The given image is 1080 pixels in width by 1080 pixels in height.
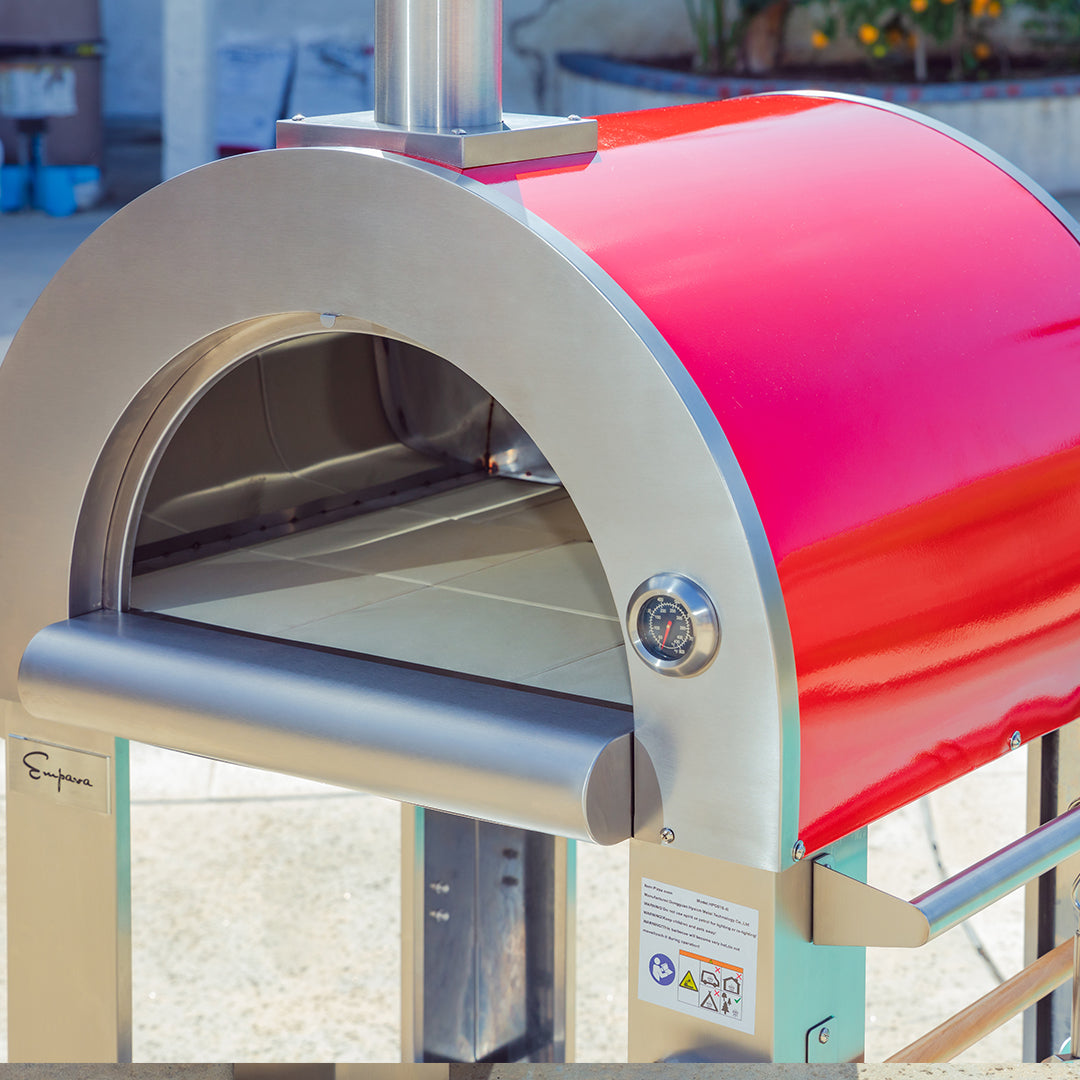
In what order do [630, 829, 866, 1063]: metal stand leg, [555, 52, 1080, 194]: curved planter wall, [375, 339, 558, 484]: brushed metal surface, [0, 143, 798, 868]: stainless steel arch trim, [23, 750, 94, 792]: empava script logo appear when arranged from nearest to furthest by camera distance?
[0, 143, 798, 868]: stainless steel arch trim < [630, 829, 866, 1063]: metal stand leg < [23, 750, 94, 792]: empava script logo < [375, 339, 558, 484]: brushed metal surface < [555, 52, 1080, 194]: curved planter wall

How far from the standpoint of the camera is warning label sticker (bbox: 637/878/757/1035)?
1.19 metres

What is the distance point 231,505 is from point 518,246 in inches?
25.1

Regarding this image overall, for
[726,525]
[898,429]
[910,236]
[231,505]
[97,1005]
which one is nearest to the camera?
[726,525]

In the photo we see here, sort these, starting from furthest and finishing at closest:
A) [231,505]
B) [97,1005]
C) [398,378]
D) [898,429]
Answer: [398,378] → [231,505] → [97,1005] → [898,429]

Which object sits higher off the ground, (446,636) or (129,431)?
(129,431)

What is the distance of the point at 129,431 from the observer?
138 cm

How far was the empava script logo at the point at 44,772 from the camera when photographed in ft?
4.93

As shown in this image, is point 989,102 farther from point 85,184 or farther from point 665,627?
point 665,627

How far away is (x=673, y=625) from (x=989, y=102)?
616 cm

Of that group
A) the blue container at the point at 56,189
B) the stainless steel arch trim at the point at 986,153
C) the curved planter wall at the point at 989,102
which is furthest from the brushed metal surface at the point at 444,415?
the blue container at the point at 56,189

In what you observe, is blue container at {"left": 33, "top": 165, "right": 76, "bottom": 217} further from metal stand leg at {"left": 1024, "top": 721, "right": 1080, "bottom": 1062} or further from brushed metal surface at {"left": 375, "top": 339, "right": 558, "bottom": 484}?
metal stand leg at {"left": 1024, "top": 721, "right": 1080, "bottom": 1062}

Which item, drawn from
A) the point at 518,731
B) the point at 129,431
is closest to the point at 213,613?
the point at 129,431

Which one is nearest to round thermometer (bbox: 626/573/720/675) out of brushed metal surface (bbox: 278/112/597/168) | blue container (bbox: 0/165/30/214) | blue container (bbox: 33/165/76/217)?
brushed metal surface (bbox: 278/112/597/168)

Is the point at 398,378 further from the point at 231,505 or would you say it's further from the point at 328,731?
the point at 328,731
